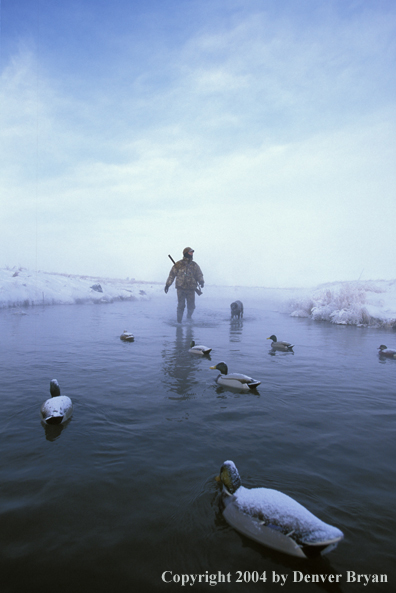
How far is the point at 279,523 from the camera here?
252cm

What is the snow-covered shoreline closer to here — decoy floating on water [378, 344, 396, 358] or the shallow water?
decoy floating on water [378, 344, 396, 358]

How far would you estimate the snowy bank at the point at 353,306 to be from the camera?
18.8 m

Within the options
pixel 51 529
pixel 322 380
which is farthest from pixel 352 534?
pixel 322 380

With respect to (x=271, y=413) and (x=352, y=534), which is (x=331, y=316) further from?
(x=352, y=534)

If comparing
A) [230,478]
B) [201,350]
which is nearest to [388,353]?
[201,350]

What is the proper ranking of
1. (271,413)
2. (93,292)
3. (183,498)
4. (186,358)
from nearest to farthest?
(183,498), (271,413), (186,358), (93,292)

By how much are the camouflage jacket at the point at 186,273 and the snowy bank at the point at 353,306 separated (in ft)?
31.9

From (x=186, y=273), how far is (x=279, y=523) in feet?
45.8

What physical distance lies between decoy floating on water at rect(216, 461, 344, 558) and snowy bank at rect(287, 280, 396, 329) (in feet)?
60.1

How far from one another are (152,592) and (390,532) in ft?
6.76

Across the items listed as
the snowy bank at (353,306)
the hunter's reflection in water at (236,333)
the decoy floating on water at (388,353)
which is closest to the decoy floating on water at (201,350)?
the hunter's reflection in water at (236,333)

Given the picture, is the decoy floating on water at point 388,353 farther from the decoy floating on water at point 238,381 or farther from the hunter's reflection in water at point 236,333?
the decoy floating on water at point 238,381

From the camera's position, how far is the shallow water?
2445mm

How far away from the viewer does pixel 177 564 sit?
2.45 metres
